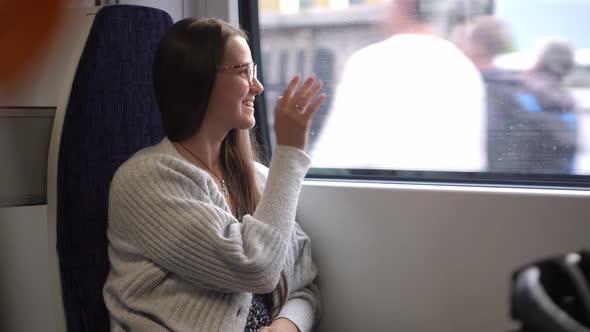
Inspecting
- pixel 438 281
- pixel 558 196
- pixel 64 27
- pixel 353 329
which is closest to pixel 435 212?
pixel 438 281

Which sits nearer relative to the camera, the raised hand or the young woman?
the young woman

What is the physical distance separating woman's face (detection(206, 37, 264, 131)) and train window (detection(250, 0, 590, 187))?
477 millimetres

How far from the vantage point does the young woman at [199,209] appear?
4.16ft

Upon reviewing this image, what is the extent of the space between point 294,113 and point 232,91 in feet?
0.48

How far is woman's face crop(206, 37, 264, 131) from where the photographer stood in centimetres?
140

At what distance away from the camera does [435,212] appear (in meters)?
1.54

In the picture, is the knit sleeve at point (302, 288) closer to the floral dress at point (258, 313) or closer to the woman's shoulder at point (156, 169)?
the floral dress at point (258, 313)

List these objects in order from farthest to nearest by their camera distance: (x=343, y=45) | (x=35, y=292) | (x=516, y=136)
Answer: (x=343, y=45) → (x=516, y=136) → (x=35, y=292)

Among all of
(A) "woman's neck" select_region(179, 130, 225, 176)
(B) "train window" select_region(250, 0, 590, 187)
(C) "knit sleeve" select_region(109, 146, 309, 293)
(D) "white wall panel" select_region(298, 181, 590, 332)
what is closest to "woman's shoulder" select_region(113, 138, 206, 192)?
(C) "knit sleeve" select_region(109, 146, 309, 293)

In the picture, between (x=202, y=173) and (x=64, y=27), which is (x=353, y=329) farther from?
(x=64, y=27)

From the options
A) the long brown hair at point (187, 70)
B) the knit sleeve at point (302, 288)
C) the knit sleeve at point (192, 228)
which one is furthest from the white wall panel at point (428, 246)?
the long brown hair at point (187, 70)

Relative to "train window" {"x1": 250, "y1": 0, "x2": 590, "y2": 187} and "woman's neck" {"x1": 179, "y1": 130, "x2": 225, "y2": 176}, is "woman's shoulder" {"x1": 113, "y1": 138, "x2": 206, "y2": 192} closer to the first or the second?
"woman's neck" {"x1": 179, "y1": 130, "x2": 225, "y2": 176}

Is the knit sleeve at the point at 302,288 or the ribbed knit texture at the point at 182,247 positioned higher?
the ribbed knit texture at the point at 182,247

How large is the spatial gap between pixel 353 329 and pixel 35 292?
0.81m
